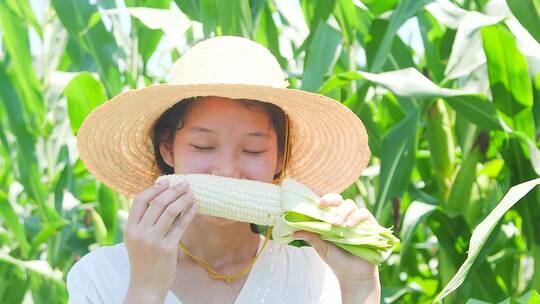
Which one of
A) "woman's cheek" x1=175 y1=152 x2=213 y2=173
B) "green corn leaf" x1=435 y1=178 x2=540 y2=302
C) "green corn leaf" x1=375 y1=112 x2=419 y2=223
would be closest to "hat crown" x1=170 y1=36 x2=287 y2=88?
"woman's cheek" x1=175 y1=152 x2=213 y2=173

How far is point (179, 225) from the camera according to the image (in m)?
1.56

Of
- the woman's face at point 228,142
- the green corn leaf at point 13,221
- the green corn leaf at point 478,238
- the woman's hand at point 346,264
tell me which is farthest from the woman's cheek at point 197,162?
the green corn leaf at point 13,221

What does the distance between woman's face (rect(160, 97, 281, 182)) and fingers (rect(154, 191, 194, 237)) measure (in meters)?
0.15

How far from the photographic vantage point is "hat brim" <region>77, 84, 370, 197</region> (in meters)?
1.79

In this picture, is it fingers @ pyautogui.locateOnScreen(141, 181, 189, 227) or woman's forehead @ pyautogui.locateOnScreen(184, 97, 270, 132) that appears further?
woman's forehead @ pyautogui.locateOnScreen(184, 97, 270, 132)

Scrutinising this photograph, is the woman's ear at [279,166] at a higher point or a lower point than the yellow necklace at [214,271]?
higher

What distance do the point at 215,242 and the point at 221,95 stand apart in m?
0.29

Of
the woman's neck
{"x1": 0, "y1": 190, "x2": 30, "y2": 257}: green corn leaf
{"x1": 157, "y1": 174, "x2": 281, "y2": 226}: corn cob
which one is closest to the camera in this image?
{"x1": 157, "y1": 174, "x2": 281, "y2": 226}: corn cob

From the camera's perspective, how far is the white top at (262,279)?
5.72 ft

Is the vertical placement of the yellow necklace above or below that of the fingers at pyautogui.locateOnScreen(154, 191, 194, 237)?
below

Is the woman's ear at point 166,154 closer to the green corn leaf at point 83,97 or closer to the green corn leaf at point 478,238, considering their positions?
the green corn leaf at point 478,238

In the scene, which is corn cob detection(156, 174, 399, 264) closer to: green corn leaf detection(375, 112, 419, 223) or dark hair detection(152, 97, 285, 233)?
dark hair detection(152, 97, 285, 233)

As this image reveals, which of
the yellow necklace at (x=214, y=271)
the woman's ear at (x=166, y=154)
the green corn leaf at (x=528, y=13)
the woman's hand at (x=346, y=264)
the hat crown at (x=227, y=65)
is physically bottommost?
the yellow necklace at (x=214, y=271)

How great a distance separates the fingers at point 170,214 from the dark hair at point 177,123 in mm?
250
